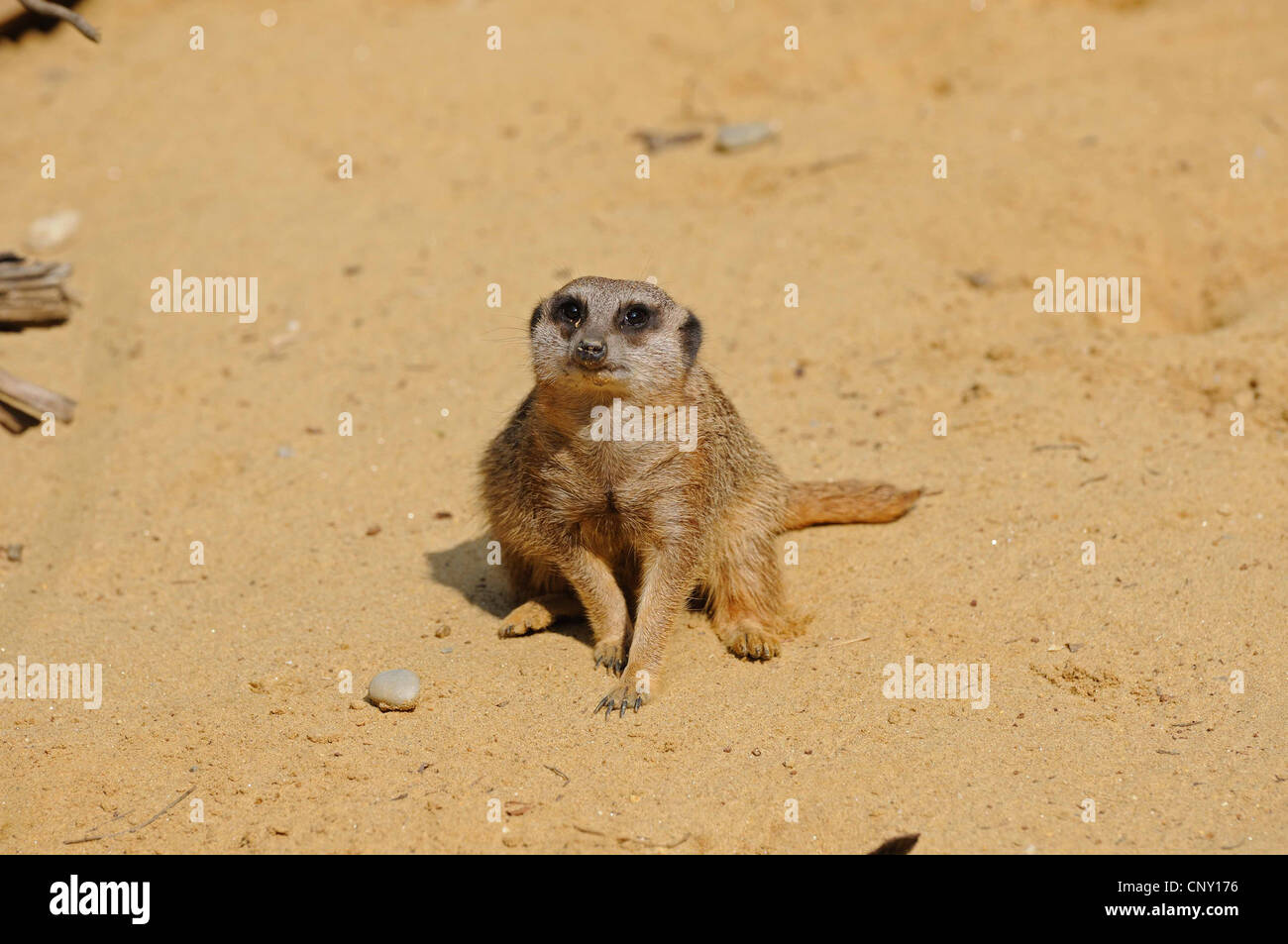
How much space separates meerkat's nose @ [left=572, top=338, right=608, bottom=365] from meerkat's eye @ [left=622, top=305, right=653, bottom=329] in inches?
8.1

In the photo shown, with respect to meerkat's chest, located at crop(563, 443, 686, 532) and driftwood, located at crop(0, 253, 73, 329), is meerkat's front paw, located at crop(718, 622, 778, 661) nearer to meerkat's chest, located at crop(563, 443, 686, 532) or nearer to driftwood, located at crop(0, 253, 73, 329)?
meerkat's chest, located at crop(563, 443, 686, 532)

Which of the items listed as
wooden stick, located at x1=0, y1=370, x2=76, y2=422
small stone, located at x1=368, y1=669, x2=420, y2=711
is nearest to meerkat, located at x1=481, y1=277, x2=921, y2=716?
small stone, located at x1=368, y1=669, x2=420, y2=711

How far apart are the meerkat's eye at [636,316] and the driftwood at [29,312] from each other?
12.2 ft

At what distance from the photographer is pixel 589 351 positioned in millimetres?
3953

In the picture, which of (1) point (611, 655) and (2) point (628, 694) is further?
(1) point (611, 655)

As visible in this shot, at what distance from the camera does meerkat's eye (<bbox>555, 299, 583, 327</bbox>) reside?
4.17 metres

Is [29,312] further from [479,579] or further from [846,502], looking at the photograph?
[846,502]

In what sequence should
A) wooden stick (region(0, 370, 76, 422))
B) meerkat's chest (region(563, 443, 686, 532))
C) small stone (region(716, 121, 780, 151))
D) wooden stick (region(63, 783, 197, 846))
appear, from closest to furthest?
wooden stick (region(63, 783, 197, 846)), meerkat's chest (region(563, 443, 686, 532)), wooden stick (region(0, 370, 76, 422)), small stone (region(716, 121, 780, 151))

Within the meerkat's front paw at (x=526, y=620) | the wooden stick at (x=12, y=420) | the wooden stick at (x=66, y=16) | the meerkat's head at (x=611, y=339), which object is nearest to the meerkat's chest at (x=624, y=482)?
the meerkat's head at (x=611, y=339)

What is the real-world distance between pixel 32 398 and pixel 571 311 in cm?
359

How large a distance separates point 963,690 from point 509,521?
5.88 ft

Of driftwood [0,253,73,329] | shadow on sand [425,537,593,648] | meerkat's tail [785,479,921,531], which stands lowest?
shadow on sand [425,537,593,648]

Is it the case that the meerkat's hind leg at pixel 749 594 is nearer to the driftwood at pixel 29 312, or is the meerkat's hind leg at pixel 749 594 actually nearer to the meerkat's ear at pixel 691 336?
the meerkat's ear at pixel 691 336

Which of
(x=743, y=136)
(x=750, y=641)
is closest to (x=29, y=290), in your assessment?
(x=750, y=641)
